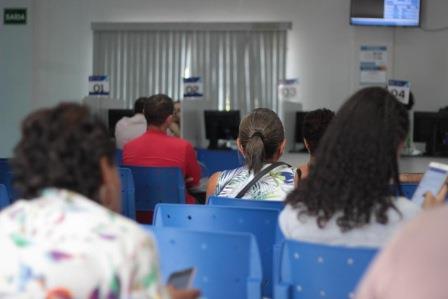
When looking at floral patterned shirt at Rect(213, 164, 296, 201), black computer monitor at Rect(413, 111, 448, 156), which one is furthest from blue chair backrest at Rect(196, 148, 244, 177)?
floral patterned shirt at Rect(213, 164, 296, 201)

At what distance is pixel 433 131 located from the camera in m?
7.70

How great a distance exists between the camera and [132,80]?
33.1 ft

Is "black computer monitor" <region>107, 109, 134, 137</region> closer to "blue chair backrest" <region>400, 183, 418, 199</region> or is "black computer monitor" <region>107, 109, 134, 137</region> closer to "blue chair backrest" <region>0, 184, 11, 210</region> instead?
"blue chair backrest" <region>0, 184, 11, 210</region>

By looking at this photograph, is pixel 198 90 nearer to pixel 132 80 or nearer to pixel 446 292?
pixel 132 80

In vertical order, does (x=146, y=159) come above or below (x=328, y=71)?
below

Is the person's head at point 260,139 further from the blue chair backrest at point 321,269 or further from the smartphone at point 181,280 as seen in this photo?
the smartphone at point 181,280

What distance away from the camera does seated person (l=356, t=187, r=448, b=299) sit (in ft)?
4.17

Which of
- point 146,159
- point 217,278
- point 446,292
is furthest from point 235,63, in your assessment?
point 446,292

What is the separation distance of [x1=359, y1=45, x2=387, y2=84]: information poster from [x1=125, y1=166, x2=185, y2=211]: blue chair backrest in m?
5.63

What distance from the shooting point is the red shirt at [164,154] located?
183 inches

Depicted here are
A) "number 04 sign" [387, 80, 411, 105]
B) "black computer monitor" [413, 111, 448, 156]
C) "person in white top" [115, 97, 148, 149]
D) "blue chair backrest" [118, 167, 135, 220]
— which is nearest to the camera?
"blue chair backrest" [118, 167, 135, 220]

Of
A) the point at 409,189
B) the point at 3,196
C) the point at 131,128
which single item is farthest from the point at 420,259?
the point at 131,128

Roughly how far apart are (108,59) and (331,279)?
8.64 metres

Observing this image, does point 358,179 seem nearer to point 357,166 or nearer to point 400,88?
point 357,166
